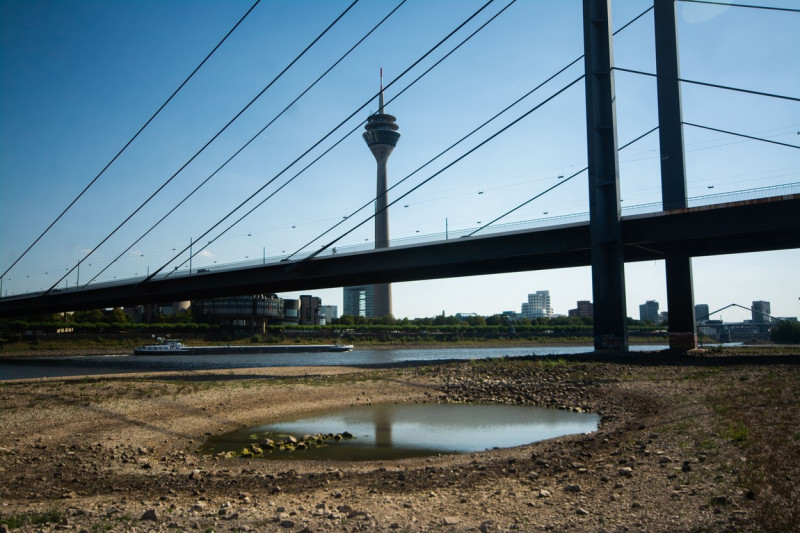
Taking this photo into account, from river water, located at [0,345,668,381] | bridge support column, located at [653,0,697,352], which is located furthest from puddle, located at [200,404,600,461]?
bridge support column, located at [653,0,697,352]

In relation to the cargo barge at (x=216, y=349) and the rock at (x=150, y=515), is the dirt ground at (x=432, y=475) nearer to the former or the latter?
the rock at (x=150, y=515)

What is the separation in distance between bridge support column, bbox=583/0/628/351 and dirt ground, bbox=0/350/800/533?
16099 millimetres

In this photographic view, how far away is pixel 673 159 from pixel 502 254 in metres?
16.7

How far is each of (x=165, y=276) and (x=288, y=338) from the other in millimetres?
61109

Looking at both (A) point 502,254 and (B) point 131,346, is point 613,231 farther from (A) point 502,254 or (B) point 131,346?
(B) point 131,346

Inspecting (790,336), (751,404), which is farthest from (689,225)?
(790,336)

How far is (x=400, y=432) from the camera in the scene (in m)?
21.2

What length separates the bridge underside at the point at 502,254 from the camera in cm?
4131

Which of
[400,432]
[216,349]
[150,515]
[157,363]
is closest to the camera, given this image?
[150,515]

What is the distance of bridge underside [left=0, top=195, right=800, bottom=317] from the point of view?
4131 centimetres

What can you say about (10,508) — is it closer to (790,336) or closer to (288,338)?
(288,338)

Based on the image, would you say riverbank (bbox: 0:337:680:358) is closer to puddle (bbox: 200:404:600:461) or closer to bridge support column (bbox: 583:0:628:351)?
bridge support column (bbox: 583:0:628:351)

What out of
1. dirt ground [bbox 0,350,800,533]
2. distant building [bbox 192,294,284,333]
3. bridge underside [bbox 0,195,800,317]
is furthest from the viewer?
distant building [bbox 192,294,284,333]

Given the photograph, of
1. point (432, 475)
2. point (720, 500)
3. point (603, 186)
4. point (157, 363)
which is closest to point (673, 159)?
point (603, 186)
